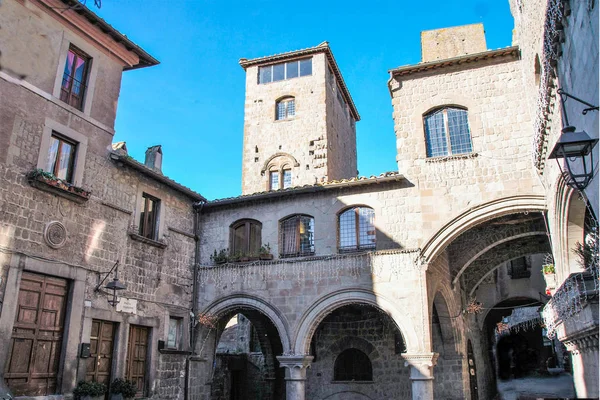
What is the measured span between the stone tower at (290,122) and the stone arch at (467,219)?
10.2 m

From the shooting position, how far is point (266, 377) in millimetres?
19906

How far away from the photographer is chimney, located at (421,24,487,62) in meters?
16.2

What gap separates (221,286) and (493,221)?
27.8 ft

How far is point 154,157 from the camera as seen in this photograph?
16.7 meters

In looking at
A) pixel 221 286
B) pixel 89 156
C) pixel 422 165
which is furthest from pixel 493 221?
pixel 89 156

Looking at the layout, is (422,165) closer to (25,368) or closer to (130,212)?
(130,212)

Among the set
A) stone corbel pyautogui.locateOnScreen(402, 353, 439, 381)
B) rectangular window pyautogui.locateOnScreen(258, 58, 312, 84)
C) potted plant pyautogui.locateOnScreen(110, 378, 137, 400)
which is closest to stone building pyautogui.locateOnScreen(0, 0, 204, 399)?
potted plant pyautogui.locateOnScreen(110, 378, 137, 400)

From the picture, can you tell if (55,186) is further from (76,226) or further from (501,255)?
(501,255)

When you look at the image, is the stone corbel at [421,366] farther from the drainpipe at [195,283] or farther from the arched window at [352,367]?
the drainpipe at [195,283]

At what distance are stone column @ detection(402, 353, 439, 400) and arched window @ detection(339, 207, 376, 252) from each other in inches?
129

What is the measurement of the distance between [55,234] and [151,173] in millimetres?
3567

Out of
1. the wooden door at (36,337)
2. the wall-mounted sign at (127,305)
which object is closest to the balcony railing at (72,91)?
the wooden door at (36,337)

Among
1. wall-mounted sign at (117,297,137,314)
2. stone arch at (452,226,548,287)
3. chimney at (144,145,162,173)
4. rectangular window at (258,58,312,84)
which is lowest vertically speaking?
wall-mounted sign at (117,297,137,314)

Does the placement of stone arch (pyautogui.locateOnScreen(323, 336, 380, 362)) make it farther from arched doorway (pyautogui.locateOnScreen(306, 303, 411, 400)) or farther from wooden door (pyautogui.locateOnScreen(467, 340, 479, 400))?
wooden door (pyautogui.locateOnScreen(467, 340, 479, 400))
